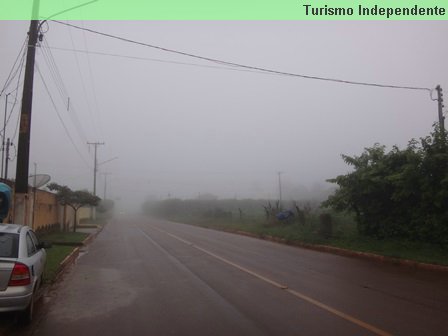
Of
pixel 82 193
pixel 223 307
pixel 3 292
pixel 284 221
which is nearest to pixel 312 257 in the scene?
pixel 223 307

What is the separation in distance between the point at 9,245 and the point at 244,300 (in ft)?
13.5

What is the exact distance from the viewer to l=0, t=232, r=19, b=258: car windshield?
7213mm

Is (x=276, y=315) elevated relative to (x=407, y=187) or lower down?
lower down

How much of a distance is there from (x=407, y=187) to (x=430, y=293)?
26.8ft

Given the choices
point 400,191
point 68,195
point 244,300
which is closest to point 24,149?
point 244,300

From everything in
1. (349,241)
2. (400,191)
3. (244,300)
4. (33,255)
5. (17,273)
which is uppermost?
(400,191)

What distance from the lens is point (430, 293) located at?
31.7 ft

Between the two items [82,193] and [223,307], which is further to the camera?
[82,193]

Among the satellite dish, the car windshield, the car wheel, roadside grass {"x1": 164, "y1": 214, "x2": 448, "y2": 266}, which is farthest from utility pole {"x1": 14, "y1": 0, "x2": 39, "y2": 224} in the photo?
roadside grass {"x1": 164, "y1": 214, "x2": 448, "y2": 266}

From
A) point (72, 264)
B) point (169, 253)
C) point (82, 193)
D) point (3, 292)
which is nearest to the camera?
point (3, 292)

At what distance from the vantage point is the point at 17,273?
693cm

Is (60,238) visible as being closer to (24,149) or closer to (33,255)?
(24,149)

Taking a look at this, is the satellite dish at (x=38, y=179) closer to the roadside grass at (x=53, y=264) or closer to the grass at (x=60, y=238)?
the grass at (x=60, y=238)

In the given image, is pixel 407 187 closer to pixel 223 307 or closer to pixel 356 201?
pixel 356 201
